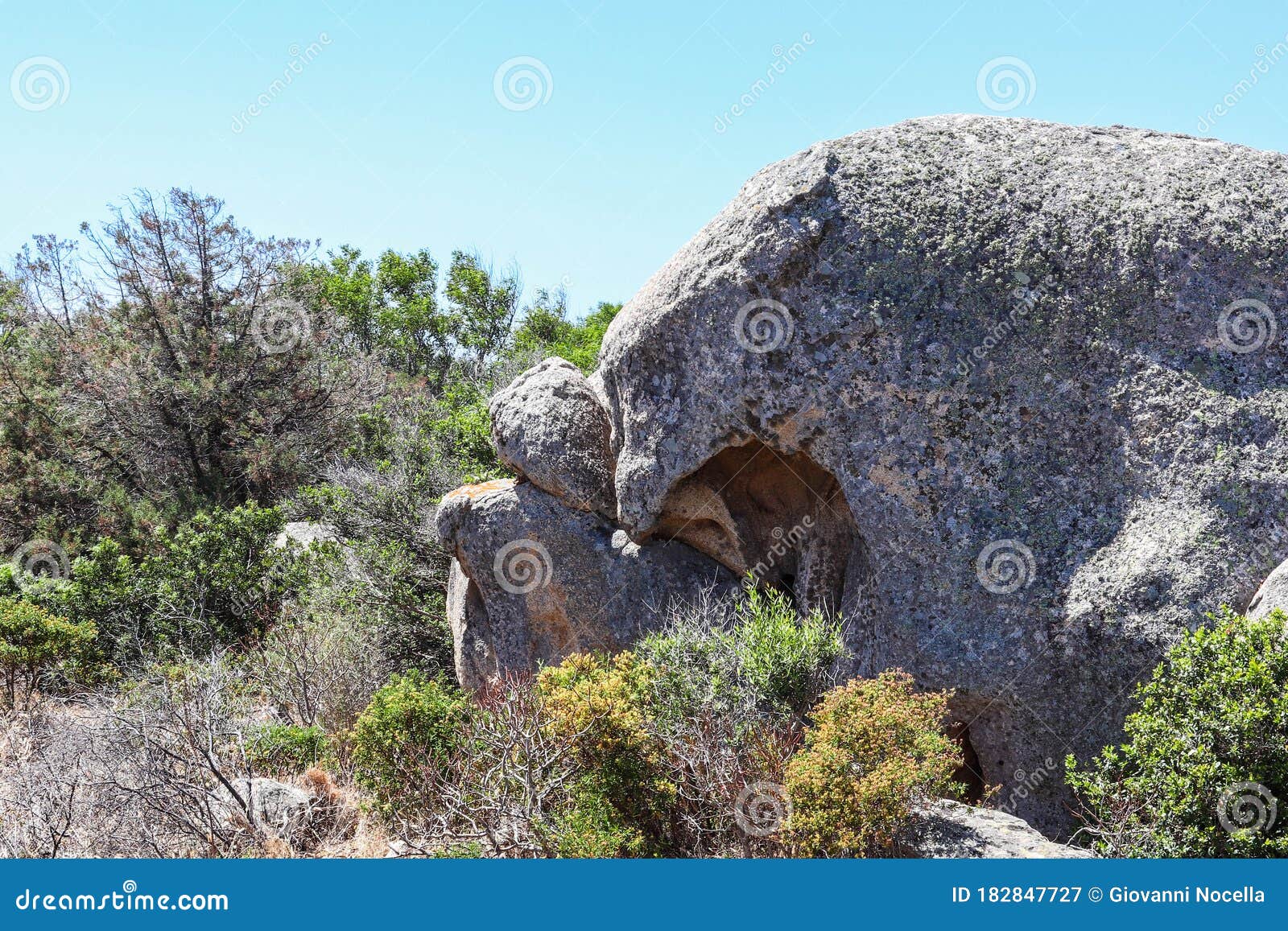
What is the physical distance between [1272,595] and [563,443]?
5304 millimetres

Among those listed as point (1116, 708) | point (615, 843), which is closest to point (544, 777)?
point (615, 843)

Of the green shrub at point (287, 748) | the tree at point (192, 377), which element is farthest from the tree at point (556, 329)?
the green shrub at point (287, 748)

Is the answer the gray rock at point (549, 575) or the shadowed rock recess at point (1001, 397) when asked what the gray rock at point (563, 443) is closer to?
the gray rock at point (549, 575)

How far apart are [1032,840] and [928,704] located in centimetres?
91

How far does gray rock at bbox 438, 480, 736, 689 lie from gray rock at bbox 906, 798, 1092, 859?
9.47 feet

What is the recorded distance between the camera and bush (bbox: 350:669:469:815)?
6.99 metres

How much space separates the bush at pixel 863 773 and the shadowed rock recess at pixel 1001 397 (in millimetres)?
1087

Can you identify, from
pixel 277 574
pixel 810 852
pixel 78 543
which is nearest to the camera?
pixel 810 852

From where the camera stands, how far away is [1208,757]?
512 centimetres

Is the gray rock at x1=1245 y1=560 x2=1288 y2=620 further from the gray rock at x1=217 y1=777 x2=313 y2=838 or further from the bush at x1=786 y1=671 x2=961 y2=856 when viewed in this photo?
the gray rock at x1=217 y1=777 x2=313 y2=838

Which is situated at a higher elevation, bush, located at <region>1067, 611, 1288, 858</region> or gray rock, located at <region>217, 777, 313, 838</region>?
gray rock, located at <region>217, 777, 313, 838</region>

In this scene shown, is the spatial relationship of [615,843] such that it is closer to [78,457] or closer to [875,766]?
[875,766]

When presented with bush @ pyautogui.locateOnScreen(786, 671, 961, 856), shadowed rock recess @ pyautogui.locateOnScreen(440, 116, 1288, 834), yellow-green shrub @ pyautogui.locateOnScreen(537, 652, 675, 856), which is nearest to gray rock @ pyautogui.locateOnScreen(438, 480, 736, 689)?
shadowed rock recess @ pyautogui.locateOnScreen(440, 116, 1288, 834)

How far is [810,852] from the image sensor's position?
17.7 feet
